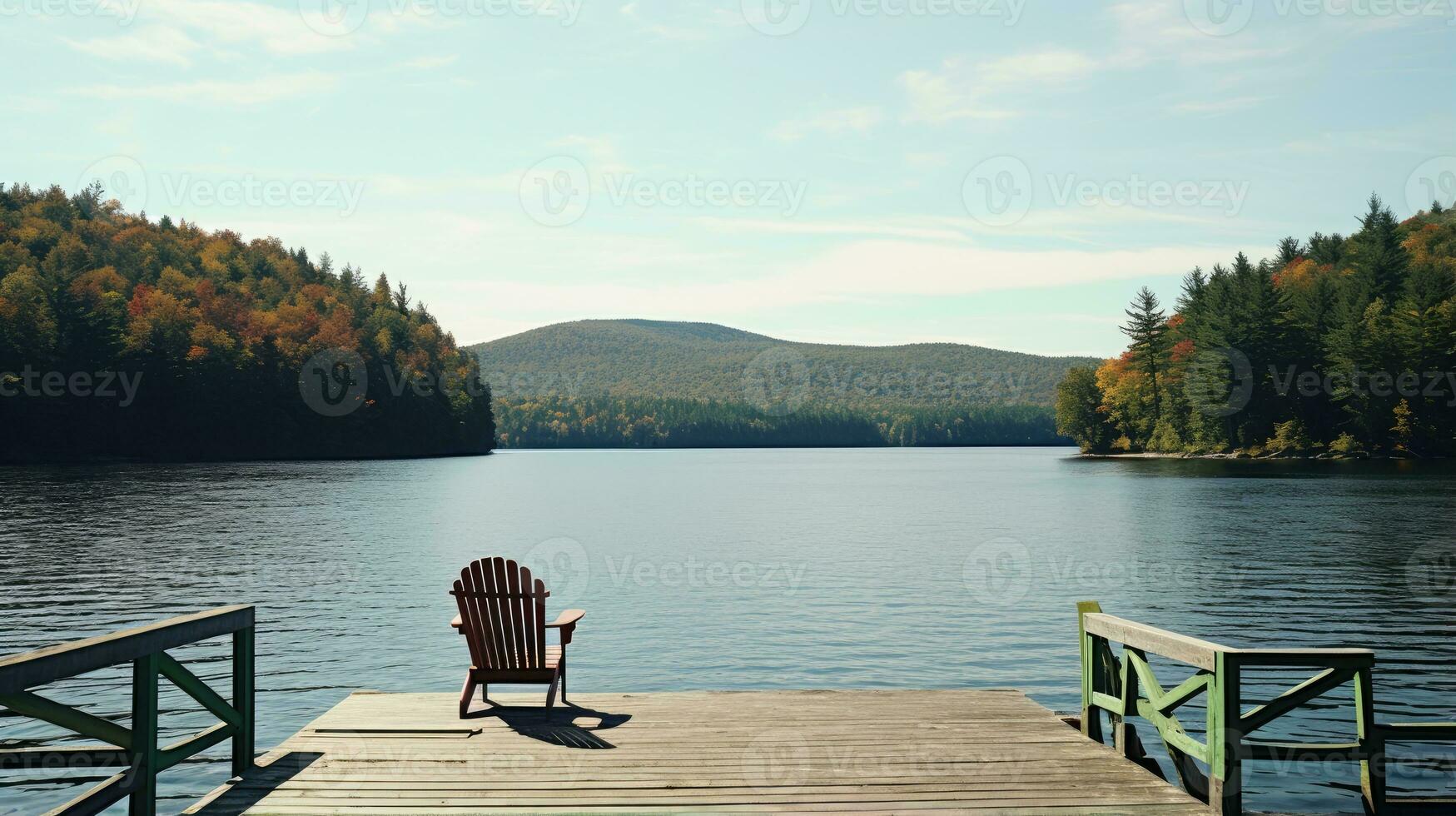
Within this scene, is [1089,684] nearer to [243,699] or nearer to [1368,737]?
[1368,737]

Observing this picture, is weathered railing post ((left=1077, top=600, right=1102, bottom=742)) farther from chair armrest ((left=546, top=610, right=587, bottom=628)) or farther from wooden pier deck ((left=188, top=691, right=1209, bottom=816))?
chair armrest ((left=546, top=610, right=587, bottom=628))

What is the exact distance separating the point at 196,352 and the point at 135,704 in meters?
99.3

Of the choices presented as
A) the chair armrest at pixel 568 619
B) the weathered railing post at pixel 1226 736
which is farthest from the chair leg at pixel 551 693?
the weathered railing post at pixel 1226 736

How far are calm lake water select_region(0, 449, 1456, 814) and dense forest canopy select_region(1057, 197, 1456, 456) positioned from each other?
2508 cm

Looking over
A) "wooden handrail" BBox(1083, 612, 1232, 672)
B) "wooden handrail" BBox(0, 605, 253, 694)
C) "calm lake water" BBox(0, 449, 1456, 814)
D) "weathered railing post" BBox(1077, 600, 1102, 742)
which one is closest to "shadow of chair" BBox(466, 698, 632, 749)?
"wooden handrail" BBox(0, 605, 253, 694)

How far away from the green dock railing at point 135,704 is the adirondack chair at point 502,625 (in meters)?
1.70

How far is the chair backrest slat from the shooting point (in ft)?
28.2

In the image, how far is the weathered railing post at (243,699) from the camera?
7156 millimetres

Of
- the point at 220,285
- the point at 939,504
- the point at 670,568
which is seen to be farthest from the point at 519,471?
the point at 670,568

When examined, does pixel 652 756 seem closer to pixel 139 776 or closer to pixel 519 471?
pixel 139 776

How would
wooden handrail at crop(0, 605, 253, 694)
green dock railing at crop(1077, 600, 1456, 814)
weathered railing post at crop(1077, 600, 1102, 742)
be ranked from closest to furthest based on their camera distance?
wooden handrail at crop(0, 605, 253, 694), green dock railing at crop(1077, 600, 1456, 814), weathered railing post at crop(1077, 600, 1102, 742)

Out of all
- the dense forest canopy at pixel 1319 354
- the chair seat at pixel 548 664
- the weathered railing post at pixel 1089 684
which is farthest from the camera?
the dense forest canopy at pixel 1319 354

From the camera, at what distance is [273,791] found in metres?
6.61

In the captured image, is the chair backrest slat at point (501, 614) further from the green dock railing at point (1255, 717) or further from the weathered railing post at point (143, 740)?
the green dock railing at point (1255, 717)
